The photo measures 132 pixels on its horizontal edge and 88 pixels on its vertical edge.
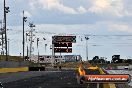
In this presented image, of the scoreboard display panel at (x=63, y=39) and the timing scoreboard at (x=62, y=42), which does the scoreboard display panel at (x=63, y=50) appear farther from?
the scoreboard display panel at (x=63, y=39)

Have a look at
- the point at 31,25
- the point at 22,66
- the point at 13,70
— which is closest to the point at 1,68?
the point at 13,70

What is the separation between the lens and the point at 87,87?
109 ft

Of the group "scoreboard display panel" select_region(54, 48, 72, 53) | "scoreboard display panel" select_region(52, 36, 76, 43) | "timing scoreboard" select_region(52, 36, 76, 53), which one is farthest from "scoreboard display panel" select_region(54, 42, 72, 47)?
"scoreboard display panel" select_region(54, 48, 72, 53)

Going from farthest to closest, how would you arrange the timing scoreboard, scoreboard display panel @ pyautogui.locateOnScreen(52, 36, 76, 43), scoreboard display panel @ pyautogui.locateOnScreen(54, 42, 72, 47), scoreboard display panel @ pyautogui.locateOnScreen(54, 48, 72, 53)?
scoreboard display panel @ pyautogui.locateOnScreen(52, 36, 76, 43)
the timing scoreboard
scoreboard display panel @ pyautogui.locateOnScreen(54, 42, 72, 47)
scoreboard display panel @ pyautogui.locateOnScreen(54, 48, 72, 53)

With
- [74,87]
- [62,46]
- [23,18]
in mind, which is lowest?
[74,87]

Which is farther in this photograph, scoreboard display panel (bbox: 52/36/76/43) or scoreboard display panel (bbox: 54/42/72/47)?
scoreboard display panel (bbox: 52/36/76/43)

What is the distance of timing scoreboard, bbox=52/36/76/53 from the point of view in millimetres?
110062

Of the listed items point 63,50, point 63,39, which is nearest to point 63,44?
point 63,39

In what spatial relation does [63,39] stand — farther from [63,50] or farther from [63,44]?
[63,50]

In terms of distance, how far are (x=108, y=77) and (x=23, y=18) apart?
106979mm

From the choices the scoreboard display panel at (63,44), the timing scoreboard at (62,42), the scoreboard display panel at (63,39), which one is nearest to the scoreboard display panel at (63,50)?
the timing scoreboard at (62,42)

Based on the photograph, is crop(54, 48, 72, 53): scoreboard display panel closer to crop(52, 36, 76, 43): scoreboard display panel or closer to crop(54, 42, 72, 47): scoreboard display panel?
crop(54, 42, 72, 47): scoreboard display panel

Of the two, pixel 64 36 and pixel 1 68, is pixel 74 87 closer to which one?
pixel 1 68

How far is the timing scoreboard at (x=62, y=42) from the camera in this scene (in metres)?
110
